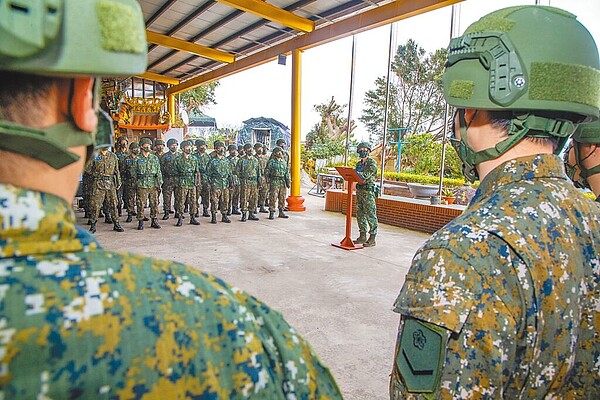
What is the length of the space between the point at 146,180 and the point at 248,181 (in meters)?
2.13

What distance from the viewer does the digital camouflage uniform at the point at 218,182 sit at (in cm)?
852

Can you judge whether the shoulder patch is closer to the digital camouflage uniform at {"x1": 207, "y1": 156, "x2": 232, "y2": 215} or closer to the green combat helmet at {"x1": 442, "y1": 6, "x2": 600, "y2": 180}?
the green combat helmet at {"x1": 442, "y1": 6, "x2": 600, "y2": 180}

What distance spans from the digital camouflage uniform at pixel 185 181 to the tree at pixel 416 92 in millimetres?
18102

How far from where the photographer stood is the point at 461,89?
1.21 meters

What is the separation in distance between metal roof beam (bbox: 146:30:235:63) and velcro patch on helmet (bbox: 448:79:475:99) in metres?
10.6

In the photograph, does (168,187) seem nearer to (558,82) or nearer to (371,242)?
(371,242)

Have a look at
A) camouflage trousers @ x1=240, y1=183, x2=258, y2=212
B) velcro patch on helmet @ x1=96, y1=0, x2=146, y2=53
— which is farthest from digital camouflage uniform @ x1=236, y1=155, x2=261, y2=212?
velcro patch on helmet @ x1=96, y1=0, x2=146, y2=53

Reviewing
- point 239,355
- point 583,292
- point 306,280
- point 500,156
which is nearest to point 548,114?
point 500,156

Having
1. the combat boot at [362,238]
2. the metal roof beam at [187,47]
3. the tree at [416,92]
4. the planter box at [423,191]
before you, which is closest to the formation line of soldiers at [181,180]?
the combat boot at [362,238]

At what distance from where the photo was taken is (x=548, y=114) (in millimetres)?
1145

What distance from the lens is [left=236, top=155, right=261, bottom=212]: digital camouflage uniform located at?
8805 millimetres

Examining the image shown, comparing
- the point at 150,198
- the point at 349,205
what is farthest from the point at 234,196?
the point at 349,205

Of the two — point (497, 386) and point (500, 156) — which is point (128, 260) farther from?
point (500, 156)

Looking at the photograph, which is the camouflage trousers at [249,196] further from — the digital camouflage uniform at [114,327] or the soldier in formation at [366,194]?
the digital camouflage uniform at [114,327]
